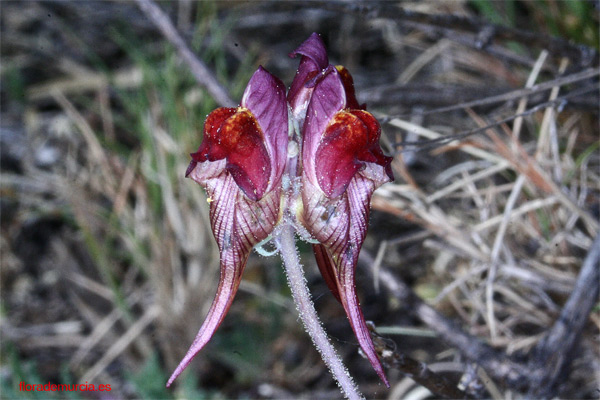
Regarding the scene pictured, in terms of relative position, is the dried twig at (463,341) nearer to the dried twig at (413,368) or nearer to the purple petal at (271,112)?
the dried twig at (413,368)

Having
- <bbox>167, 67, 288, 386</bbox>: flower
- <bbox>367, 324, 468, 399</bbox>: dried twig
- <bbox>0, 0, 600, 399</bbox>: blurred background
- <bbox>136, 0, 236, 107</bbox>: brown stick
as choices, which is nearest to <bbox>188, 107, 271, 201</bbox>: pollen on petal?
<bbox>167, 67, 288, 386</bbox>: flower

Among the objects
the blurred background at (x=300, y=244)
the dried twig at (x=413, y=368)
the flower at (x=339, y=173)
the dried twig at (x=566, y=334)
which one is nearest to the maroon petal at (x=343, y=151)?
the flower at (x=339, y=173)

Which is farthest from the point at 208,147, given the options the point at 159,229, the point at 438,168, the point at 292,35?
the point at 292,35

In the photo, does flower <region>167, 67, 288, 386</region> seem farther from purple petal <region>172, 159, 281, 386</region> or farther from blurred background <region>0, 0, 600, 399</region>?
blurred background <region>0, 0, 600, 399</region>

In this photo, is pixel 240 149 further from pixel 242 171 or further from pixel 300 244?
pixel 300 244

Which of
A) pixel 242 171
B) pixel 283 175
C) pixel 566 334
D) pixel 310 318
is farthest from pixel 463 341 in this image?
pixel 242 171

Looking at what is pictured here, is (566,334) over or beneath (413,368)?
beneath

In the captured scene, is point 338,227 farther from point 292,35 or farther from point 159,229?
point 292,35
